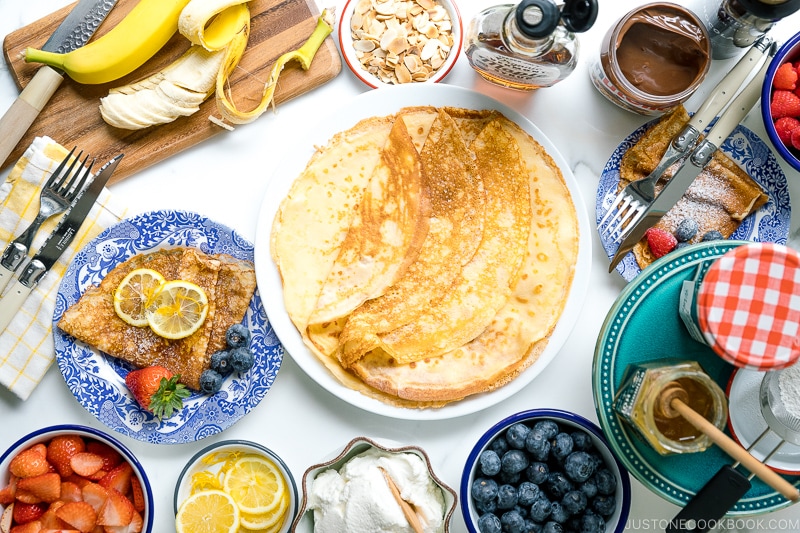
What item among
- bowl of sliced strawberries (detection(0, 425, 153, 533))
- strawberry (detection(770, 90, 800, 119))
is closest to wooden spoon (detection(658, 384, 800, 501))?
strawberry (detection(770, 90, 800, 119))

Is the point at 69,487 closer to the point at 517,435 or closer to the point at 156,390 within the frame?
the point at 156,390

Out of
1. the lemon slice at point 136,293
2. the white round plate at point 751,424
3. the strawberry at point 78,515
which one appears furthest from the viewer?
the lemon slice at point 136,293

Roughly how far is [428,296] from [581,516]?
2.60ft

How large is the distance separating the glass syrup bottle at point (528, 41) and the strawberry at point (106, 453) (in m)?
1.69

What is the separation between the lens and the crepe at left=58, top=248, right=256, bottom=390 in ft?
6.73

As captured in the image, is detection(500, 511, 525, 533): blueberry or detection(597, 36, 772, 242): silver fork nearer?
detection(500, 511, 525, 533): blueberry

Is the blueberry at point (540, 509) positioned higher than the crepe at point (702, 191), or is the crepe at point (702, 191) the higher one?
the crepe at point (702, 191)

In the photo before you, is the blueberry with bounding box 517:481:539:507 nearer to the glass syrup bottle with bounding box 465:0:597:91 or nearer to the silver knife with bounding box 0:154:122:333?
the glass syrup bottle with bounding box 465:0:597:91

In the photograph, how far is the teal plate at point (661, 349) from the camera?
1.68 m

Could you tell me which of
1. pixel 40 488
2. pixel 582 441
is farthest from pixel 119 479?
pixel 582 441

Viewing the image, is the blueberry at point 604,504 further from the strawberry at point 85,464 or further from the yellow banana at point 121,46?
the yellow banana at point 121,46

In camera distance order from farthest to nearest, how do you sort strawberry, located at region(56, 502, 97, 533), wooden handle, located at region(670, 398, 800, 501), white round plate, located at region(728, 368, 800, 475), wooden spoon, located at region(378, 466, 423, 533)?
strawberry, located at region(56, 502, 97, 533)
wooden spoon, located at region(378, 466, 423, 533)
white round plate, located at region(728, 368, 800, 475)
wooden handle, located at region(670, 398, 800, 501)

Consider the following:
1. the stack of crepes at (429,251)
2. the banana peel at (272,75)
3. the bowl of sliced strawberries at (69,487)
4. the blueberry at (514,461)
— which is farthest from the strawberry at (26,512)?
the blueberry at (514,461)

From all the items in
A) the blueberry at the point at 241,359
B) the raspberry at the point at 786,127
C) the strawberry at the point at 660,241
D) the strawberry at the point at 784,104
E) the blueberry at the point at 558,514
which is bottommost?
the blueberry at the point at 558,514
